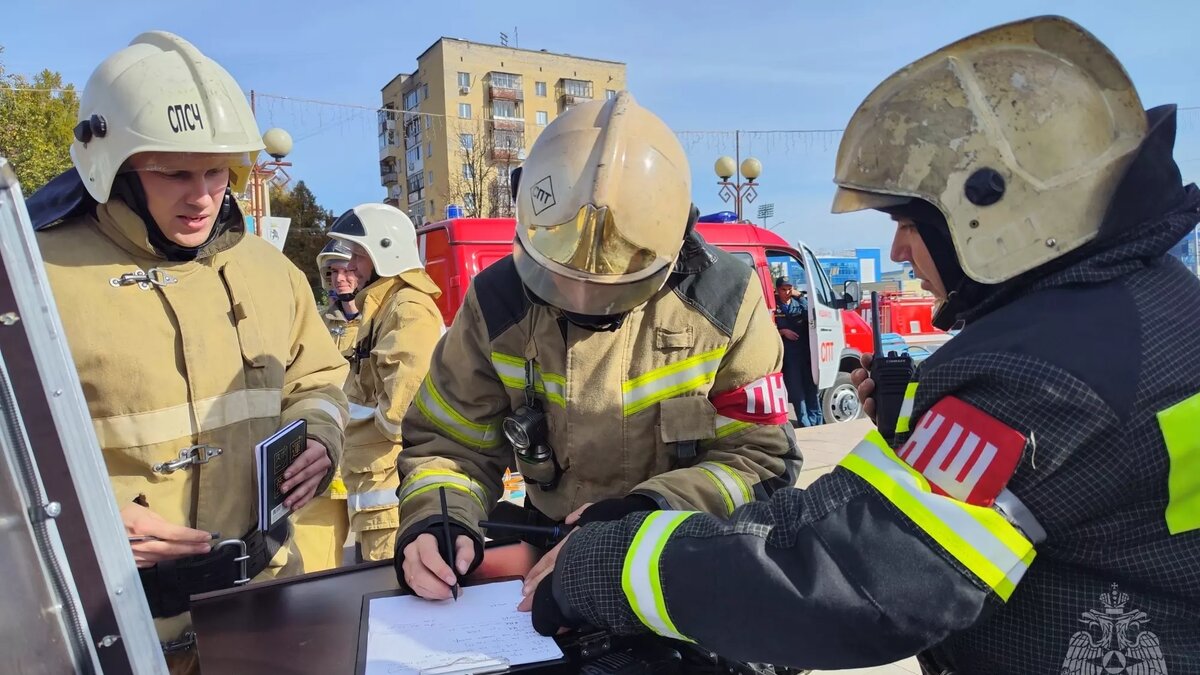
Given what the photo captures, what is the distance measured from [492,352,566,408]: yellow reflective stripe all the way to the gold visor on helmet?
0.97ft

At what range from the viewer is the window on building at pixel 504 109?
144ft

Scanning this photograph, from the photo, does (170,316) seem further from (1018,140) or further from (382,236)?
(382,236)

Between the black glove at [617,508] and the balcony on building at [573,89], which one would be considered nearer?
the black glove at [617,508]

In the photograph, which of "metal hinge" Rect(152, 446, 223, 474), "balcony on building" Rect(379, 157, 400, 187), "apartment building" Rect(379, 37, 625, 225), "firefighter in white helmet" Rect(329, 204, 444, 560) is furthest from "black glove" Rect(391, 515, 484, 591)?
"balcony on building" Rect(379, 157, 400, 187)

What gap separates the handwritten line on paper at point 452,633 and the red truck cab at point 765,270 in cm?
415

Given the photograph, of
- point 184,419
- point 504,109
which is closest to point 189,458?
point 184,419

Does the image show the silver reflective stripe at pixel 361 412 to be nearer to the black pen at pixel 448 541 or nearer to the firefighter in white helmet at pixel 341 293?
the firefighter in white helmet at pixel 341 293

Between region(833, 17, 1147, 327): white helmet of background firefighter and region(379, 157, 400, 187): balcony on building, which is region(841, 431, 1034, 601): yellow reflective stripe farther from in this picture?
region(379, 157, 400, 187): balcony on building

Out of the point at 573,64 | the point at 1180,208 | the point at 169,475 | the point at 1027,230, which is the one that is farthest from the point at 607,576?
the point at 573,64

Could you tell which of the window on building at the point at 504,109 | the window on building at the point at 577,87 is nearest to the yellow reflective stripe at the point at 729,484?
the window on building at the point at 504,109

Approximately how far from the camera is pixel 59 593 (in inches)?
28.3

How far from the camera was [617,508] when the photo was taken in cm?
144

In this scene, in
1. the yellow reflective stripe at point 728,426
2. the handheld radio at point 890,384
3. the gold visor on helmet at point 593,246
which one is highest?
the gold visor on helmet at point 593,246

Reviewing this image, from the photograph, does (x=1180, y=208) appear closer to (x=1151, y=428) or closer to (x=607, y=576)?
(x=1151, y=428)
